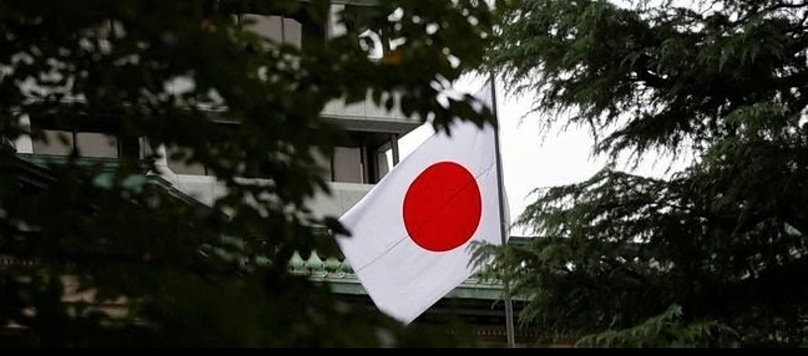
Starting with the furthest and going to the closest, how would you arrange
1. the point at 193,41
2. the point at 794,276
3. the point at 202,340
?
the point at 794,276 < the point at 193,41 < the point at 202,340

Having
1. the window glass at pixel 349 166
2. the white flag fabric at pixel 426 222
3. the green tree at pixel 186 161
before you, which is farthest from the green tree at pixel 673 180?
the window glass at pixel 349 166

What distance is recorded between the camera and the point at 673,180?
60.0ft

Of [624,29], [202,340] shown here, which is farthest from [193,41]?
[624,29]

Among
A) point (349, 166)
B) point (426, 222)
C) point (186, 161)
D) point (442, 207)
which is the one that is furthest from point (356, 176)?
point (186, 161)

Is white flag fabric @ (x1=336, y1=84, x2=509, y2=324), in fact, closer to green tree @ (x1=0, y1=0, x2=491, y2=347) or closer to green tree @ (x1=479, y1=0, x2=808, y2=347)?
green tree @ (x1=479, y1=0, x2=808, y2=347)

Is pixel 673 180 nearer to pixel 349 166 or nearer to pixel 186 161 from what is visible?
pixel 186 161

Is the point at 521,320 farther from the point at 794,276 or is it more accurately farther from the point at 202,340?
the point at 202,340

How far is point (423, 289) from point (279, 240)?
38.7 feet

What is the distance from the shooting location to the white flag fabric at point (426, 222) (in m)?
19.5

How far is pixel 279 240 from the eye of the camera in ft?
25.6

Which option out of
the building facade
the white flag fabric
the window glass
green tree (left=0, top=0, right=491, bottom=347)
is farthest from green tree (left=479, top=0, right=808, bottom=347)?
the window glass

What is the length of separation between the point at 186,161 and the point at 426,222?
41.3 ft

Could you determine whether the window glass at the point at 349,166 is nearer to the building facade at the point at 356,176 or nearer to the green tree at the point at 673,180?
the building facade at the point at 356,176

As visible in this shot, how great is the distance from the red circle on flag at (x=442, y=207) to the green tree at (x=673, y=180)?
4.10ft
